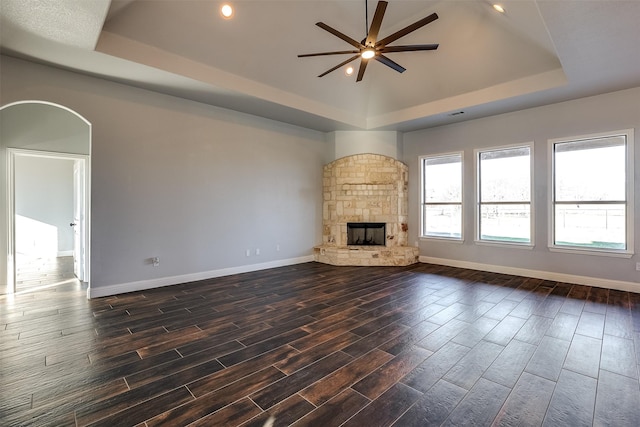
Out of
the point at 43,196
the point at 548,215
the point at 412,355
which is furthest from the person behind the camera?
the point at 43,196

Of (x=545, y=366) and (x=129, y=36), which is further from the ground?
(x=129, y=36)

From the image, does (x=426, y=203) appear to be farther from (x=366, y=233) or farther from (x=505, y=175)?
(x=505, y=175)

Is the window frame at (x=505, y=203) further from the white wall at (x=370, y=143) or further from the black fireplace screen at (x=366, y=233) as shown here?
the black fireplace screen at (x=366, y=233)

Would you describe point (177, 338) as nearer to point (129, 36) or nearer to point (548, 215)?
point (129, 36)

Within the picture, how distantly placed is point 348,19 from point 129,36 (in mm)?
3113

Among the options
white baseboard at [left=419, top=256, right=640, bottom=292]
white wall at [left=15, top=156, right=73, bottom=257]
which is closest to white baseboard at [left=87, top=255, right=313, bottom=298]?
white baseboard at [left=419, top=256, right=640, bottom=292]

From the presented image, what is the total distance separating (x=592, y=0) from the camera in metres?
2.71

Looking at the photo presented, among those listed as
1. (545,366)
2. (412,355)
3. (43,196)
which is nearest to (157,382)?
(412,355)

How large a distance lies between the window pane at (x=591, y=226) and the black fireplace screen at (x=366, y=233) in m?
3.33

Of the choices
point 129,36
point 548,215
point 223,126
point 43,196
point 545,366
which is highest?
point 129,36

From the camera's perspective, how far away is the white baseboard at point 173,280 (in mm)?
4297

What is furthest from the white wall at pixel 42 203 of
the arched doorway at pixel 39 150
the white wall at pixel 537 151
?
the white wall at pixel 537 151

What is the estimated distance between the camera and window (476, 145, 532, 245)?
222 inches

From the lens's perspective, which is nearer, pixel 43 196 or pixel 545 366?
pixel 545 366
